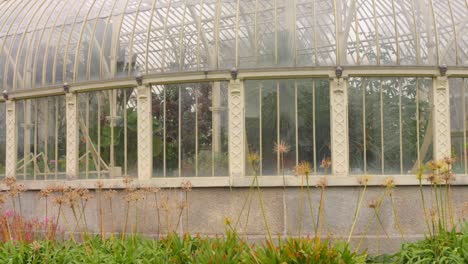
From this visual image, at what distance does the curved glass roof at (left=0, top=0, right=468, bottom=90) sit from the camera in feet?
47.4

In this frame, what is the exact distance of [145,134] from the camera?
1518 centimetres

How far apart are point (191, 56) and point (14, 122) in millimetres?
5951

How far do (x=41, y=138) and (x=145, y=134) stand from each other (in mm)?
3487

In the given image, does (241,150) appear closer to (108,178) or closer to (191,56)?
(191,56)

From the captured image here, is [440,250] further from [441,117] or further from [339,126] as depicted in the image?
[441,117]

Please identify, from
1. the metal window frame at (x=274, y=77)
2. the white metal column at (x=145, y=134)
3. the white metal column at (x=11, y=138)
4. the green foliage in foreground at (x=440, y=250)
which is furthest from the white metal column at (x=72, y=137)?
the green foliage in foreground at (x=440, y=250)

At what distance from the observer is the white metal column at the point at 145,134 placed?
15.1 m

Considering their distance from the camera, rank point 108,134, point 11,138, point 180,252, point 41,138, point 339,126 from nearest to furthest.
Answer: point 180,252
point 339,126
point 108,134
point 41,138
point 11,138

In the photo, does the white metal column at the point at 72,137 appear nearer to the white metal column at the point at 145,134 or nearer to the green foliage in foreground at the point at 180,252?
the white metal column at the point at 145,134

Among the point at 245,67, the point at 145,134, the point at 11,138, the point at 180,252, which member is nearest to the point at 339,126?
the point at 245,67

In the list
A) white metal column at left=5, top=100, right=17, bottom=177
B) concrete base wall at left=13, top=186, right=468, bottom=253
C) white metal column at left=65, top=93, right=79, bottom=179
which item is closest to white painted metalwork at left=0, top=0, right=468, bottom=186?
white metal column at left=65, top=93, right=79, bottom=179

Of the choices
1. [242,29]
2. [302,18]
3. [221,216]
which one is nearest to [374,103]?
[302,18]

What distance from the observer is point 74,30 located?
1645 centimetres

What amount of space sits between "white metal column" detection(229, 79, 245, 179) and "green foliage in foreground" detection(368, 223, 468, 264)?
499cm
